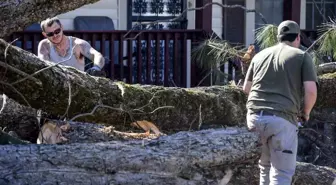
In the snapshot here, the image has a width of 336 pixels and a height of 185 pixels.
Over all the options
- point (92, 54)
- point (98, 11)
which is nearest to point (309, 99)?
point (92, 54)

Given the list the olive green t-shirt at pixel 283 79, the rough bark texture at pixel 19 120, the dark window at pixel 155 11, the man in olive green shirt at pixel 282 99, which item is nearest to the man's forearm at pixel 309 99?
the man in olive green shirt at pixel 282 99

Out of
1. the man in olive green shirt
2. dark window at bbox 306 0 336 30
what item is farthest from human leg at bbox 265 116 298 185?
dark window at bbox 306 0 336 30

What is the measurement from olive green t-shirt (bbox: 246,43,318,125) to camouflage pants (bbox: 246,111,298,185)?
59 mm

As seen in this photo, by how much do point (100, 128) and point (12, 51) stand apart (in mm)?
1312

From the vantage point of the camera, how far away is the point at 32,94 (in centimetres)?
663

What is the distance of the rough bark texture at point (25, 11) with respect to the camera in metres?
5.71

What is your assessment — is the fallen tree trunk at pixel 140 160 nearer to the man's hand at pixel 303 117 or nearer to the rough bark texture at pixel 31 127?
the man's hand at pixel 303 117

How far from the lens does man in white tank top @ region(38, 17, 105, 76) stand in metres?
8.02

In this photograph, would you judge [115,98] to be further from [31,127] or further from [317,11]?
[317,11]

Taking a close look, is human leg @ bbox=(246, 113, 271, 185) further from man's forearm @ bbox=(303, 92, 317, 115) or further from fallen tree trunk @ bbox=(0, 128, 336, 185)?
man's forearm @ bbox=(303, 92, 317, 115)

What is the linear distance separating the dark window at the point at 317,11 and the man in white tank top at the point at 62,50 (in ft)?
20.6

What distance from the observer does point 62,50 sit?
26.7 ft

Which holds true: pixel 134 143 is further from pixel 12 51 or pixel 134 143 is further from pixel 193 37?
pixel 193 37

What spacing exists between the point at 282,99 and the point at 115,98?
1673 mm
